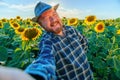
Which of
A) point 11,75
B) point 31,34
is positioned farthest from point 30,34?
point 11,75

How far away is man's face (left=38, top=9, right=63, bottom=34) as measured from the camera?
2381 millimetres

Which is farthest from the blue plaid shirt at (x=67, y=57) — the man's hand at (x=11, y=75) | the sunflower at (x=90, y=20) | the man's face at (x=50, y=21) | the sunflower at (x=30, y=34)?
the sunflower at (x=90, y=20)

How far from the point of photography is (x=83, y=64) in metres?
2.65

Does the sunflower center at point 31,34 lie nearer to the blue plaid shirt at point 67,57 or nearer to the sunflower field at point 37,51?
the sunflower field at point 37,51

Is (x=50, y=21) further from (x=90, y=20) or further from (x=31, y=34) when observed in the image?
(x=90, y=20)

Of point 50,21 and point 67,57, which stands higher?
point 50,21

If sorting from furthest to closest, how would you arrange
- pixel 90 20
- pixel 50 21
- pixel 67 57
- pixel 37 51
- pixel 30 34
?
1. pixel 90 20
2. pixel 37 51
3. pixel 30 34
4. pixel 67 57
5. pixel 50 21

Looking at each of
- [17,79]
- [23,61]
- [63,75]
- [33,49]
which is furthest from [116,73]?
[17,79]

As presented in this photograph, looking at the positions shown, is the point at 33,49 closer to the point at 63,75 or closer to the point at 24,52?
the point at 24,52

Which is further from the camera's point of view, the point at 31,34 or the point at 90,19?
the point at 90,19

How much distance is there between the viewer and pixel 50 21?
2.37m

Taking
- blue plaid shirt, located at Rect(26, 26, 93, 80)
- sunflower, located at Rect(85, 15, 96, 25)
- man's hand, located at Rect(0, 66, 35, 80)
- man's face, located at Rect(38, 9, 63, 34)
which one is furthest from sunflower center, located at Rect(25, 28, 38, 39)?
man's hand, located at Rect(0, 66, 35, 80)

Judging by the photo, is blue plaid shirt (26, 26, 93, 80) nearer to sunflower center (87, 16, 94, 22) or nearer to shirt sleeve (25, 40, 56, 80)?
shirt sleeve (25, 40, 56, 80)

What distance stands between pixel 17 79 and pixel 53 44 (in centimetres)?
212
